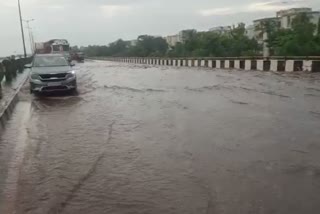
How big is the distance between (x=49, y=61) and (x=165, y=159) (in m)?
13.8

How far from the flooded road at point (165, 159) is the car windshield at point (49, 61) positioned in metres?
6.09

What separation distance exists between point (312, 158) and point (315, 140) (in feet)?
4.24

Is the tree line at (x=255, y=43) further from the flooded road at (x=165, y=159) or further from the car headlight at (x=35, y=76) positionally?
the flooded road at (x=165, y=159)

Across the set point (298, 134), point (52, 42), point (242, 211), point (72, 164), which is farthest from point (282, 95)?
point (52, 42)

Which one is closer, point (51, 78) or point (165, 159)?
point (165, 159)

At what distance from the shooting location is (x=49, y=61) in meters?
20.2

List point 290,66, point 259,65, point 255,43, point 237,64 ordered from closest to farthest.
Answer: point 290,66
point 259,65
point 237,64
point 255,43

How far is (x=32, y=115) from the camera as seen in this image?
529 inches

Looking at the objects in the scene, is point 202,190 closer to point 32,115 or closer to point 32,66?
point 32,115

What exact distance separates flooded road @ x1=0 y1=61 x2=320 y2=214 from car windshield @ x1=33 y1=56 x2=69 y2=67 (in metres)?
6.09

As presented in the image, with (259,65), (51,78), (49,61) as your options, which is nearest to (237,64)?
(259,65)

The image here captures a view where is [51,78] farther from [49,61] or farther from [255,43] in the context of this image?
[255,43]

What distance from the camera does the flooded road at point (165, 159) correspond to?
5.48 m

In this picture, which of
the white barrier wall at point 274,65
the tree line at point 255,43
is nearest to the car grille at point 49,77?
the white barrier wall at point 274,65
